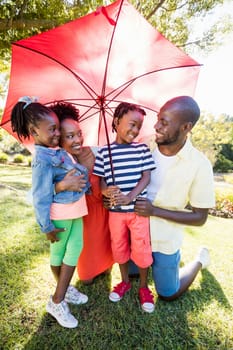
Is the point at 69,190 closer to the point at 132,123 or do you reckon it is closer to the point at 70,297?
the point at 132,123

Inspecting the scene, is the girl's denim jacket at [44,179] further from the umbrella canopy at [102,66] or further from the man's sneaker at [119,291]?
the man's sneaker at [119,291]

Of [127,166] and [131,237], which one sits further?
[131,237]

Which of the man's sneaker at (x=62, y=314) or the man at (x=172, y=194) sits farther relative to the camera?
the man at (x=172, y=194)

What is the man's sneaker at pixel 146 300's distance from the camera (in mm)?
2189

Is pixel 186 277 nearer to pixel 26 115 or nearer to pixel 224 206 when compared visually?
pixel 26 115

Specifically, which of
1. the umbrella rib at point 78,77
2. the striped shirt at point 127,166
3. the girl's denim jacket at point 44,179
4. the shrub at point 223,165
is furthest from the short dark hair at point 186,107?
the shrub at point 223,165

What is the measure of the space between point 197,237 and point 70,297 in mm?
3052

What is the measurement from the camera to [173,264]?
2.29 metres

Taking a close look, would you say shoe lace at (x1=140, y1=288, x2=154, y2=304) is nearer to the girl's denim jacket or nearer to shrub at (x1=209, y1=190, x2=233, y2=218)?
the girl's denim jacket

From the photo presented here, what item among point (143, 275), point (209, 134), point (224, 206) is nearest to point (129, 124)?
point (143, 275)

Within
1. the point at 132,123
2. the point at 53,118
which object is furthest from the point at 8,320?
the point at 132,123

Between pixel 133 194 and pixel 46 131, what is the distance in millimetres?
848

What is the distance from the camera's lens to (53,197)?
193 centimetres

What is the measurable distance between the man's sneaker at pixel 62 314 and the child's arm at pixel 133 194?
946mm
